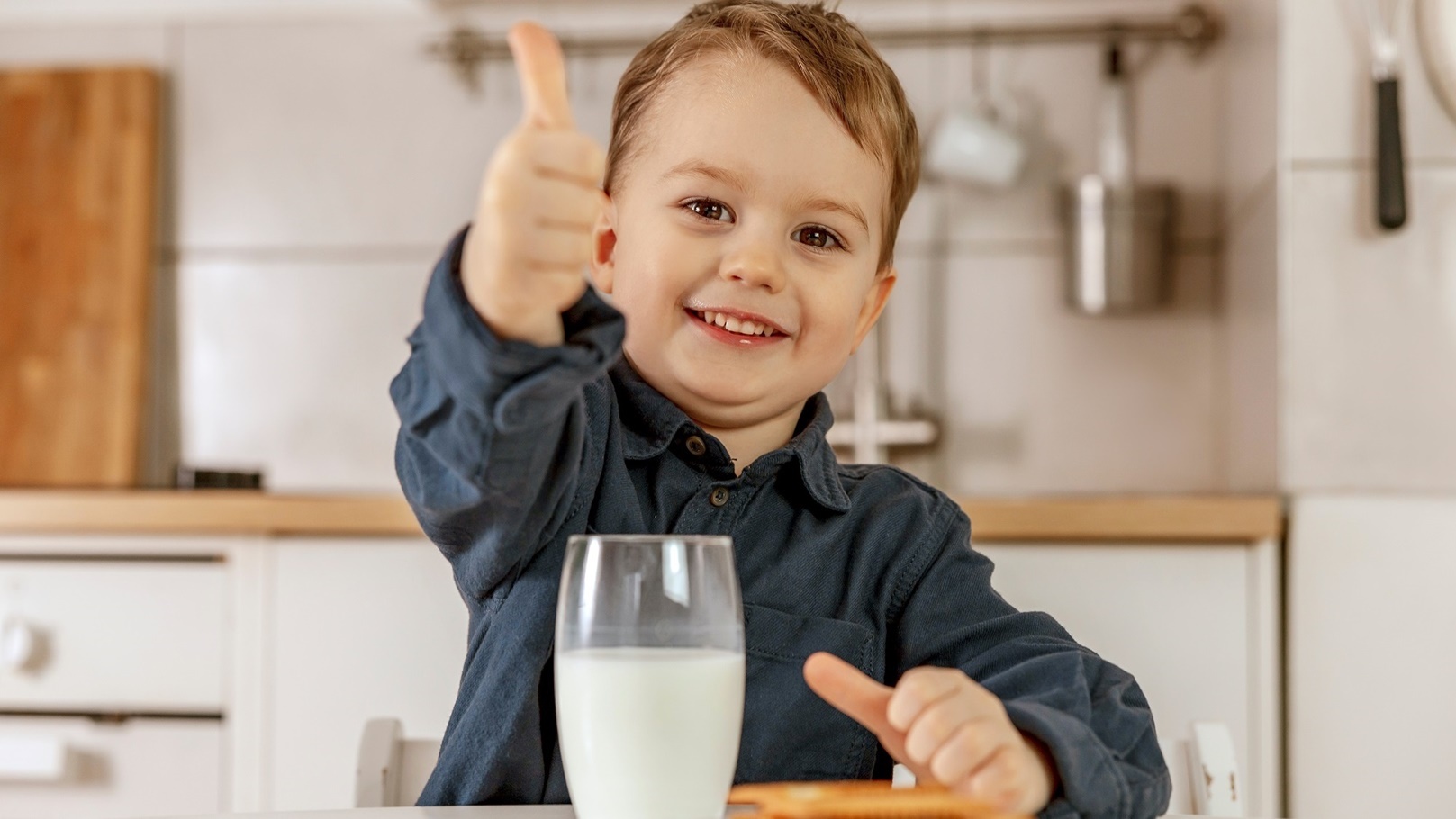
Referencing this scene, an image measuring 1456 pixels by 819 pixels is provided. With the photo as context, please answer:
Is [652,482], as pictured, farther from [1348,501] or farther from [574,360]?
[1348,501]

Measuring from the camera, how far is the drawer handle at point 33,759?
4.71 ft

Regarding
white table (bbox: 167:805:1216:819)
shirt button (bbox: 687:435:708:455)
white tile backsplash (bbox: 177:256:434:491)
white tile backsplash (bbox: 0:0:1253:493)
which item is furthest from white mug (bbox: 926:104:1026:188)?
white table (bbox: 167:805:1216:819)

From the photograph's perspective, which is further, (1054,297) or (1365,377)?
(1054,297)

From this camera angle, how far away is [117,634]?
4.89ft

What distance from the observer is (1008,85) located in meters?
1.98

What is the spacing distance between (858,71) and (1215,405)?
121cm

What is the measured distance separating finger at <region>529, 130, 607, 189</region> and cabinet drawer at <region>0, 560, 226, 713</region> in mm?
1110

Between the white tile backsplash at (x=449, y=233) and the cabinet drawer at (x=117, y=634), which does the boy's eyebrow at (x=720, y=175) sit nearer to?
the cabinet drawer at (x=117, y=634)

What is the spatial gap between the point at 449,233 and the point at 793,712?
4.51 feet

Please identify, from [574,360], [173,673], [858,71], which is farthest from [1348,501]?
[173,673]

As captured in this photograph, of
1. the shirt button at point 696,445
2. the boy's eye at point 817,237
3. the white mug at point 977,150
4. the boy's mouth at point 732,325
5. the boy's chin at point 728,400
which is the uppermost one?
the white mug at point 977,150

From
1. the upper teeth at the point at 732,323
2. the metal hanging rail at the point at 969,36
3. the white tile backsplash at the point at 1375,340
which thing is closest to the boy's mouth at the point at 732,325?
the upper teeth at the point at 732,323

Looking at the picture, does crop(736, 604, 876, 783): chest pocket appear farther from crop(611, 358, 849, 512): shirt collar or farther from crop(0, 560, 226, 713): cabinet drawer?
crop(0, 560, 226, 713): cabinet drawer

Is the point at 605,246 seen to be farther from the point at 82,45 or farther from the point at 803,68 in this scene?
the point at 82,45
